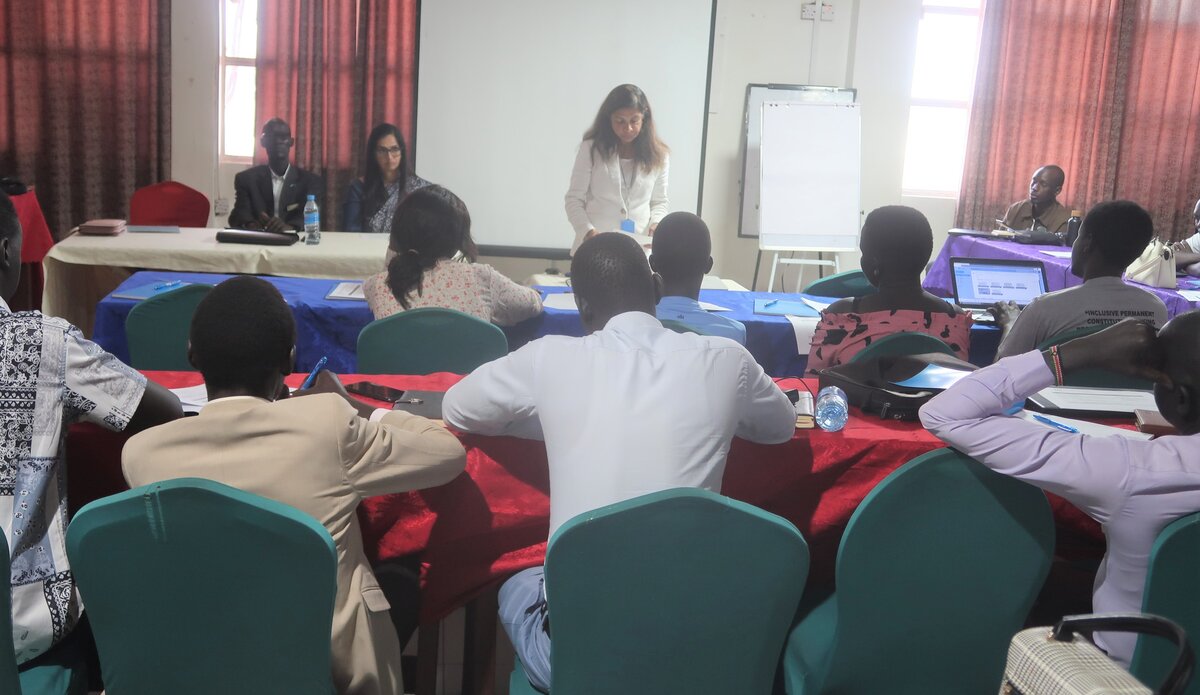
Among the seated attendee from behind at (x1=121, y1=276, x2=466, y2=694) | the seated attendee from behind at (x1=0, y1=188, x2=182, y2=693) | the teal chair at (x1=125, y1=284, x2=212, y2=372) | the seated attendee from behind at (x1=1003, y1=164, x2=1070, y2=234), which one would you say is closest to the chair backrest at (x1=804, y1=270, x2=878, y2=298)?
the teal chair at (x1=125, y1=284, x2=212, y2=372)

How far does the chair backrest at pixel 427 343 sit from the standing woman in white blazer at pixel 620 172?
81.4 inches

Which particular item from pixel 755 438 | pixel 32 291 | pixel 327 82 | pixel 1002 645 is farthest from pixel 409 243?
pixel 327 82

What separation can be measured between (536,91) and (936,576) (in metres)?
4.99

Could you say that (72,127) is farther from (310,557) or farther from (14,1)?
(310,557)

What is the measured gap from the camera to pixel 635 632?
4.36 feet

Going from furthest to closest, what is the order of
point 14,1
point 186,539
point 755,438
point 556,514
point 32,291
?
1. point 14,1
2. point 32,291
3. point 755,438
4. point 556,514
5. point 186,539

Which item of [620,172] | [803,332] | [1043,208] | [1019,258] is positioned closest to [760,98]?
[1043,208]

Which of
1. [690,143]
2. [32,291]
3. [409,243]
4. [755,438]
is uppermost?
[690,143]

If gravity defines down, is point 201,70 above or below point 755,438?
above

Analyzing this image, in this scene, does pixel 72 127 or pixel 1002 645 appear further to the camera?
pixel 72 127

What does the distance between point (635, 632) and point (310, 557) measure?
0.44m

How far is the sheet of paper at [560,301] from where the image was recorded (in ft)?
11.3

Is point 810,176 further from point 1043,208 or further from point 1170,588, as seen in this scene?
point 1170,588

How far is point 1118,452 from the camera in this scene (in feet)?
4.64
